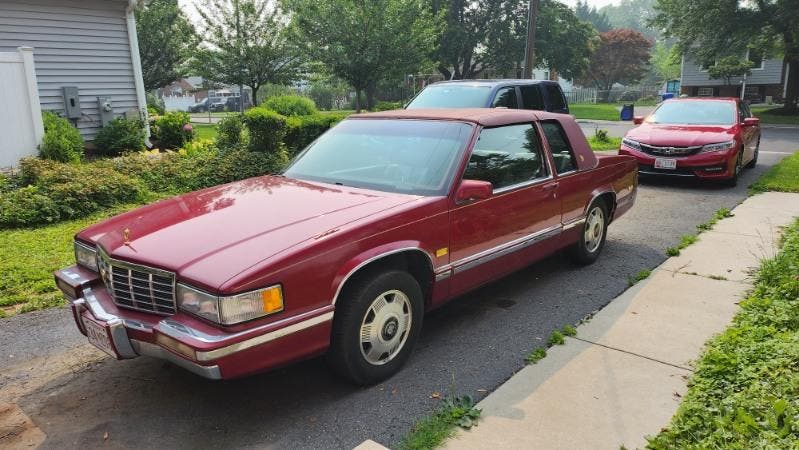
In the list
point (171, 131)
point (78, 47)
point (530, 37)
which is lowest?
point (171, 131)

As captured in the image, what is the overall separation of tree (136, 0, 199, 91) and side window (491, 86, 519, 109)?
21.8 meters

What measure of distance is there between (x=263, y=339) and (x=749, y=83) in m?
45.2

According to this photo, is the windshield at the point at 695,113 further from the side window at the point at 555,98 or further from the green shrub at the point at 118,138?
Answer: the green shrub at the point at 118,138

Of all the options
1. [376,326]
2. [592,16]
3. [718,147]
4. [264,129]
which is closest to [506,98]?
[718,147]

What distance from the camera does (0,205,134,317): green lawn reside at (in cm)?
480

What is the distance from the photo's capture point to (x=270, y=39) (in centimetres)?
1997

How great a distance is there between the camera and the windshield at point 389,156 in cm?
392

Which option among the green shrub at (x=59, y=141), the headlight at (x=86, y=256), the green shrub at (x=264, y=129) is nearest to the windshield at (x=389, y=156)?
the headlight at (x=86, y=256)

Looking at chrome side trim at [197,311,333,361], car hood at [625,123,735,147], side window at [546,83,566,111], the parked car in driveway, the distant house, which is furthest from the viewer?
the distant house

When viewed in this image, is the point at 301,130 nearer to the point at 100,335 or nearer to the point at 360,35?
the point at 360,35

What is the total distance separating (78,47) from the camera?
11.2 m

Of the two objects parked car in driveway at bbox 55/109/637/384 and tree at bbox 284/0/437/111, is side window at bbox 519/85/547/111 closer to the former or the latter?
parked car in driveway at bbox 55/109/637/384

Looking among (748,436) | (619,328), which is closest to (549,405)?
(748,436)

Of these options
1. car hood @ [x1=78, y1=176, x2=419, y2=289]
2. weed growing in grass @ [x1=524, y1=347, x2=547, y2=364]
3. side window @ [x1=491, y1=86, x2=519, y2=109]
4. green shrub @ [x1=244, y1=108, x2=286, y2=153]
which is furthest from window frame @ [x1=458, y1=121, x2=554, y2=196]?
green shrub @ [x1=244, y1=108, x2=286, y2=153]
